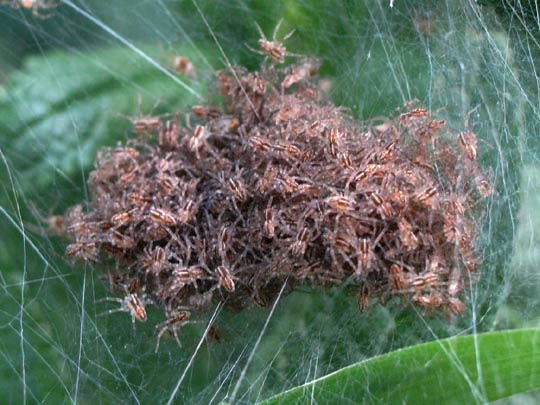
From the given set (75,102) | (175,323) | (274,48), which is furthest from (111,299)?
(274,48)

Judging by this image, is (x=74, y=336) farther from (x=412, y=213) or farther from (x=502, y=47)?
(x=502, y=47)

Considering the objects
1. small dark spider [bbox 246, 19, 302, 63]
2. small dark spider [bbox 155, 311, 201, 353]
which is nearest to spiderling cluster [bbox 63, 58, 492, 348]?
small dark spider [bbox 155, 311, 201, 353]

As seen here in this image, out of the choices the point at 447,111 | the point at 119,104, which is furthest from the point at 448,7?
the point at 119,104

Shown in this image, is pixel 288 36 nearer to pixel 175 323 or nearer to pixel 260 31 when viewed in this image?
pixel 260 31

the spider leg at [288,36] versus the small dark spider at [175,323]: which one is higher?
the spider leg at [288,36]

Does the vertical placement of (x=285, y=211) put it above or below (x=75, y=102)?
below

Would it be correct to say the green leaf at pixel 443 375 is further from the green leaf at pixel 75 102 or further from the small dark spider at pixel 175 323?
the green leaf at pixel 75 102

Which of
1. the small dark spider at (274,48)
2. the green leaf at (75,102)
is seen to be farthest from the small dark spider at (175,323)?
the small dark spider at (274,48)
